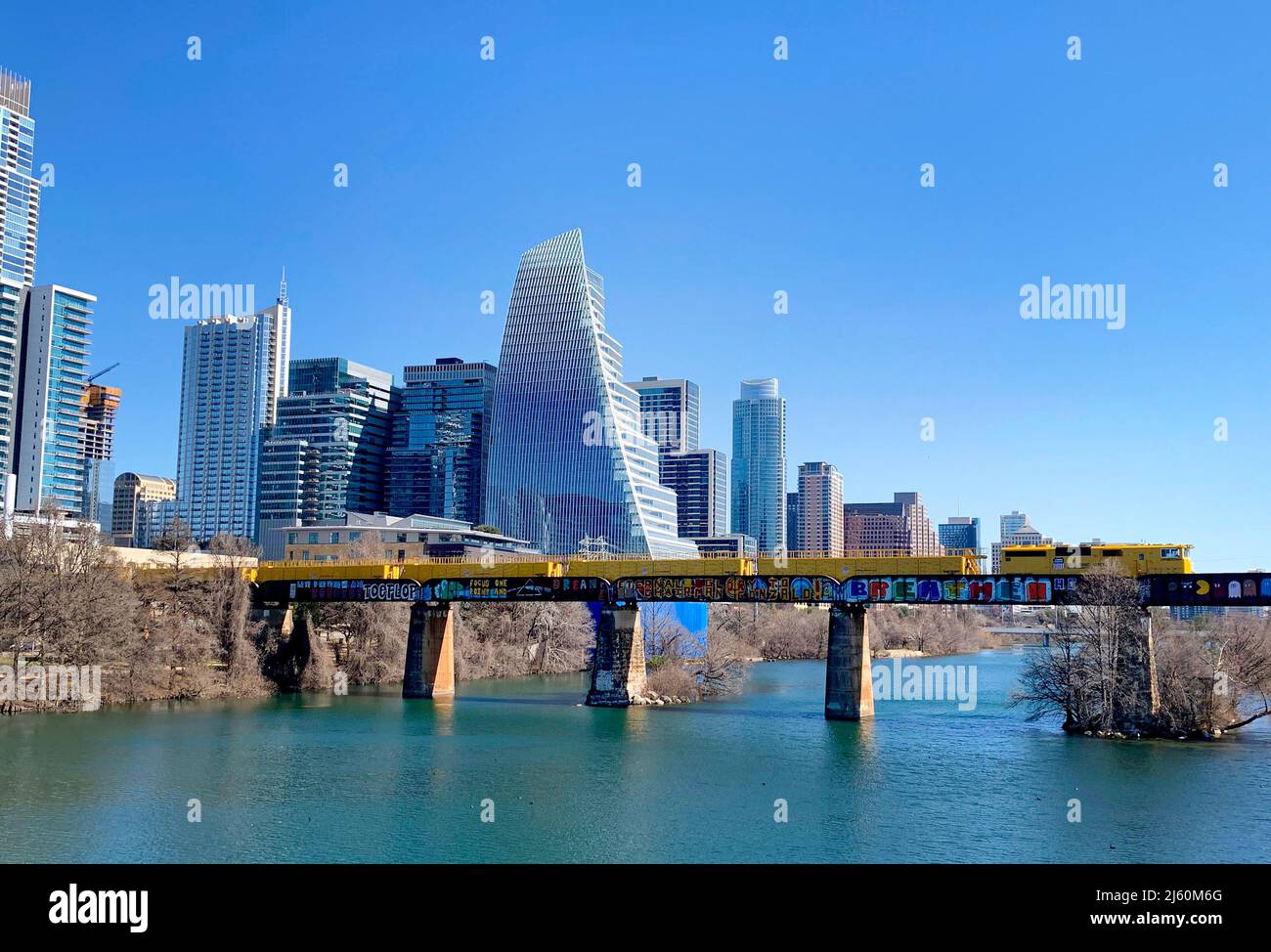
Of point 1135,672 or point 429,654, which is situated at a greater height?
point 1135,672

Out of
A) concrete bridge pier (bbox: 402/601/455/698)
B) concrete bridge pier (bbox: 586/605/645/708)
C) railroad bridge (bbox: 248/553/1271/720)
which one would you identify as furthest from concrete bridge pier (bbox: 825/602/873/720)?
concrete bridge pier (bbox: 402/601/455/698)

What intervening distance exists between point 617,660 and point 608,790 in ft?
102

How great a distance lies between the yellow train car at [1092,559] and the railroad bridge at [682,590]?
50 centimetres

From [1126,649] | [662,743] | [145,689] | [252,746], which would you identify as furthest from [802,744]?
[145,689]

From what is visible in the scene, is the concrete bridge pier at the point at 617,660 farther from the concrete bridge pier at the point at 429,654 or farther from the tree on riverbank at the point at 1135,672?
the tree on riverbank at the point at 1135,672

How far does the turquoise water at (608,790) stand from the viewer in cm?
3441

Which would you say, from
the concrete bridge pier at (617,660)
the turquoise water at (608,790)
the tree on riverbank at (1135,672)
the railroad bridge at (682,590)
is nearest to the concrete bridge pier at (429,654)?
the railroad bridge at (682,590)

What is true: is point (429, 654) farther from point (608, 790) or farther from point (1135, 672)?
point (1135, 672)

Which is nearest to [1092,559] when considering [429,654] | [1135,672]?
[1135,672]

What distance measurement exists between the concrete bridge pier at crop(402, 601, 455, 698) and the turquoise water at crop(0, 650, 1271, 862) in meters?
11.6

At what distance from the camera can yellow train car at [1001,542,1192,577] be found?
197 feet

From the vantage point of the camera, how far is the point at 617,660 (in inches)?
2958
